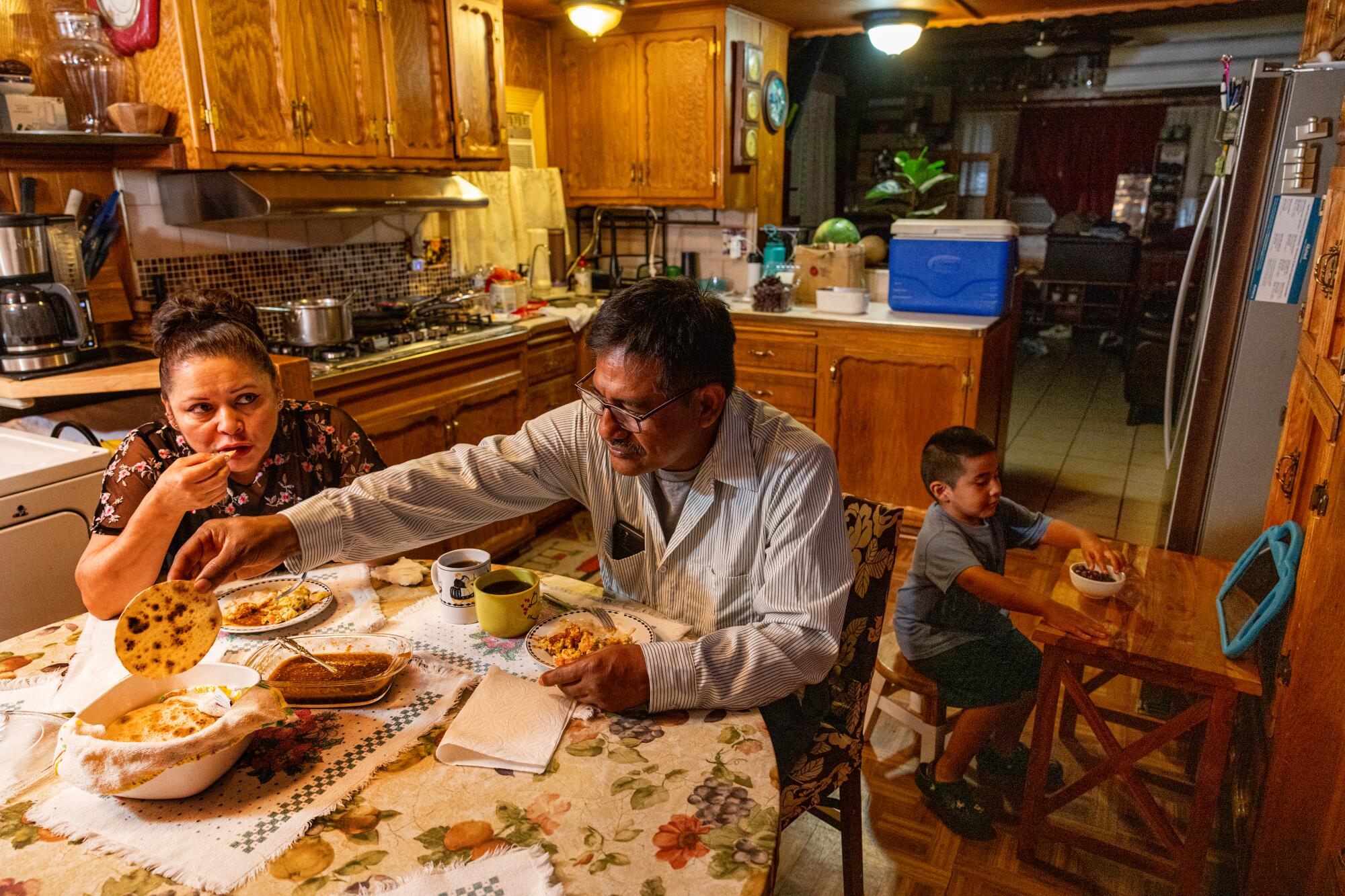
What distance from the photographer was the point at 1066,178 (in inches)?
384

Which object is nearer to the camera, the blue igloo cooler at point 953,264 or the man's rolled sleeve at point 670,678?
the man's rolled sleeve at point 670,678

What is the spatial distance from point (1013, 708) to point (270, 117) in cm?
287

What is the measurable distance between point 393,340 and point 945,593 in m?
2.19

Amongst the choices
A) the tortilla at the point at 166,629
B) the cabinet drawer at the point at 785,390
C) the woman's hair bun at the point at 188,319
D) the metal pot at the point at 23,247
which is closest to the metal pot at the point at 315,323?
the metal pot at the point at 23,247

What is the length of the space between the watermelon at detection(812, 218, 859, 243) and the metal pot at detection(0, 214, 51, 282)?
10.1 ft

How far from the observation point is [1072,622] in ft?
5.63

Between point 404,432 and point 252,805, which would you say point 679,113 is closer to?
point 404,432

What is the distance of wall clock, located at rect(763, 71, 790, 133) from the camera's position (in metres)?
4.41

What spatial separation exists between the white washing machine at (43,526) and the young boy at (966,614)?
1.98 meters

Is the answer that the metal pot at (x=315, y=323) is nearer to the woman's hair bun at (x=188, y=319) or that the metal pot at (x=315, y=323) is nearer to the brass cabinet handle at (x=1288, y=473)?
the woman's hair bun at (x=188, y=319)

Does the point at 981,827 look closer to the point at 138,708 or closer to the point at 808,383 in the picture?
the point at 138,708

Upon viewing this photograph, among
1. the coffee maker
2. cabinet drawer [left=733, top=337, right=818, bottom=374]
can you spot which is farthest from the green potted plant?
the coffee maker

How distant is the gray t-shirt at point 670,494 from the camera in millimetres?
1465

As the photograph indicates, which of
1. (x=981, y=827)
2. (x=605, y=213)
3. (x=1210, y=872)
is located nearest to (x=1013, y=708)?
(x=981, y=827)
